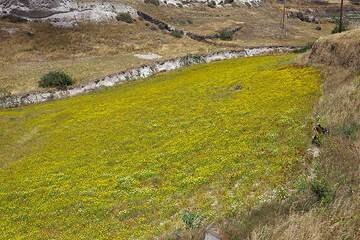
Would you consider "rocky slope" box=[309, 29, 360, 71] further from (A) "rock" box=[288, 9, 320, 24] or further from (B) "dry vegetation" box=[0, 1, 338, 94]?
(A) "rock" box=[288, 9, 320, 24]

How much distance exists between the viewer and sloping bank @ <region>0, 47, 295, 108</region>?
189 ft

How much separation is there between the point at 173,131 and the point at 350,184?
1751 cm

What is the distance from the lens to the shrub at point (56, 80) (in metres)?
61.4

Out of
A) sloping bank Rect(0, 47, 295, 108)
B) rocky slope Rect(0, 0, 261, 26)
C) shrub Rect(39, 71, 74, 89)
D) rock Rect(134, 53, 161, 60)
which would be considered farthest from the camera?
rocky slope Rect(0, 0, 261, 26)

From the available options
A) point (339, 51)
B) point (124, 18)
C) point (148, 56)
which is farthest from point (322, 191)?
point (124, 18)

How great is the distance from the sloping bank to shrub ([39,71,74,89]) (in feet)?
4.56

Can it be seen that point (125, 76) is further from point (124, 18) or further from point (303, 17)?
point (303, 17)

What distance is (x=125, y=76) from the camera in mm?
66375

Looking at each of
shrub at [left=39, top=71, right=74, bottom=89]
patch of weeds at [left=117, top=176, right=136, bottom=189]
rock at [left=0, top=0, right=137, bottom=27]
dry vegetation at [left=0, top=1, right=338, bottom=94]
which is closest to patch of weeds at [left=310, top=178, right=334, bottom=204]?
patch of weeds at [left=117, top=176, right=136, bottom=189]

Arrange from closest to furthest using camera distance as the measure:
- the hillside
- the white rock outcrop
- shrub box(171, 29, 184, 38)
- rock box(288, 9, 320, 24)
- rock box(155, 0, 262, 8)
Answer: the hillside
shrub box(171, 29, 184, 38)
rock box(155, 0, 262, 8)
the white rock outcrop
rock box(288, 9, 320, 24)

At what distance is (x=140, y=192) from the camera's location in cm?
2295

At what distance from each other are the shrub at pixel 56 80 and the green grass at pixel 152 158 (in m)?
16.1

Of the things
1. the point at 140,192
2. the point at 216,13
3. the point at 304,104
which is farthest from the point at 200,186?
the point at 216,13

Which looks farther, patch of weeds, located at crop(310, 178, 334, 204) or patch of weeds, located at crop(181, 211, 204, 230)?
patch of weeds, located at crop(181, 211, 204, 230)
